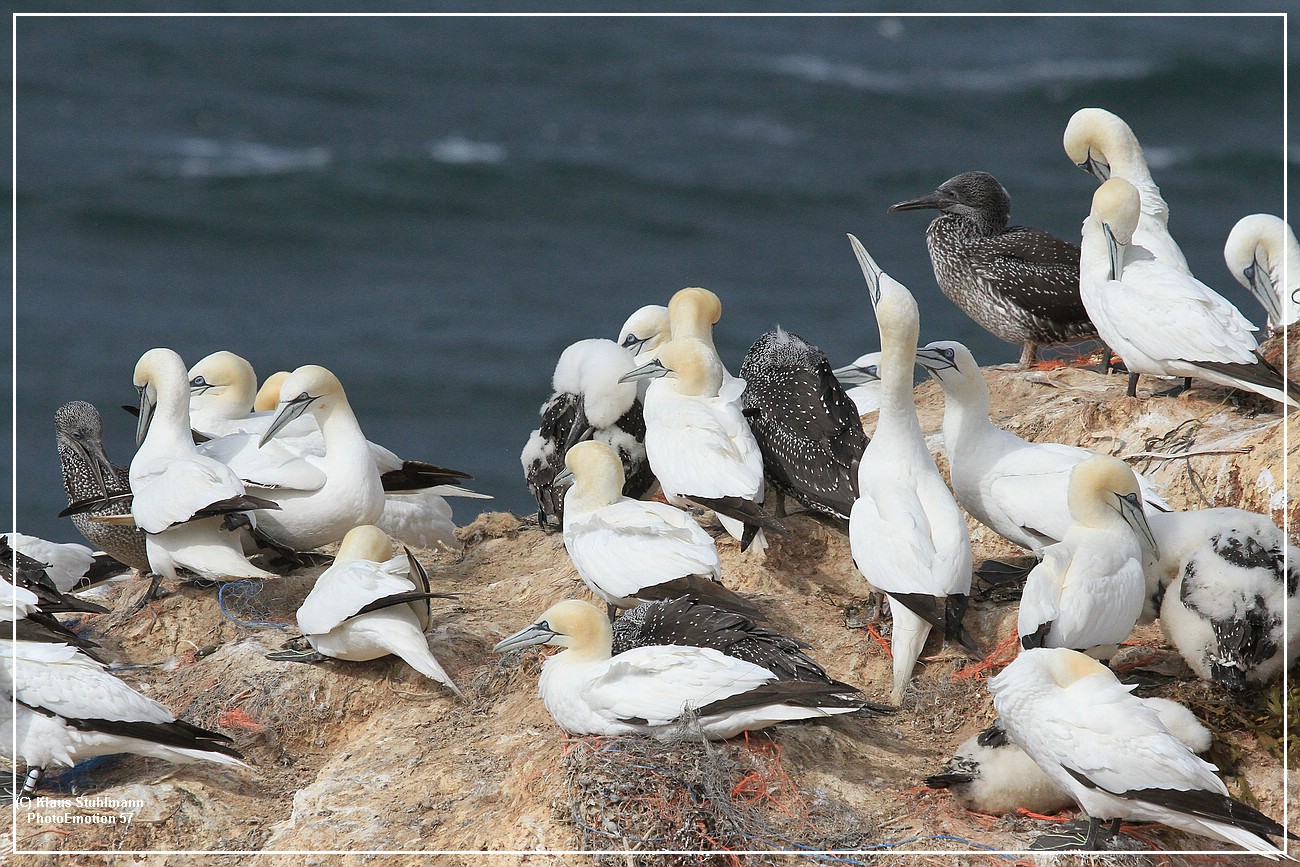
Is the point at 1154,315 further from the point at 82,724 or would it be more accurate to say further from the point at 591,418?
the point at 82,724

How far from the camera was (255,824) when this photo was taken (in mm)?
5922

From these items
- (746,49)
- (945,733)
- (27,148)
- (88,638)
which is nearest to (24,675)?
(88,638)

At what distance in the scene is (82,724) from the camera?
5812 millimetres

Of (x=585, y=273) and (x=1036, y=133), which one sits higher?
(x=1036, y=133)

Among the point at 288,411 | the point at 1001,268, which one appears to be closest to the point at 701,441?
the point at 288,411

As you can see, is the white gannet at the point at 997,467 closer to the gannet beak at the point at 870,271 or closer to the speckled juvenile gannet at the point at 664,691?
the gannet beak at the point at 870,271

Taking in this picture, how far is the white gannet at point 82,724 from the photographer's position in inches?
228

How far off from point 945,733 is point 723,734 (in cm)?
112

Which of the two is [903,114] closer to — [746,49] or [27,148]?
[746,49]

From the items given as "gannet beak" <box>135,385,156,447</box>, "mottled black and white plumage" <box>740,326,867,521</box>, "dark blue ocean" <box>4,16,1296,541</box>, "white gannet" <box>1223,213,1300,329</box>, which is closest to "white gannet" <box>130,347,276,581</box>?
"gannet beak" <box>135,385,156,447</box>

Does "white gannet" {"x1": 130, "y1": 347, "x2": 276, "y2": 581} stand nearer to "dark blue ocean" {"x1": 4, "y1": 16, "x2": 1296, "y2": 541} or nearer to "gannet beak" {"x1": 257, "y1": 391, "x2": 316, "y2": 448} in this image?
"gannet beak" {"x1": 257, "y1": 391, "x2": 316, "y2": 448}

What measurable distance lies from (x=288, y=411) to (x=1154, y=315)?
14.6ft

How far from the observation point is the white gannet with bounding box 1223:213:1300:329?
9969 mm

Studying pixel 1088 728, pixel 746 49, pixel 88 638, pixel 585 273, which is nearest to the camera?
pixel 1088 728
